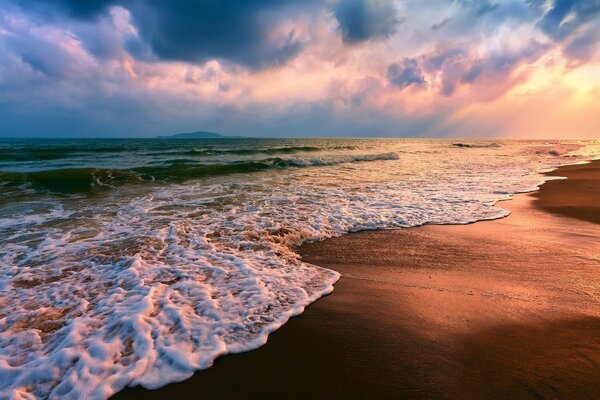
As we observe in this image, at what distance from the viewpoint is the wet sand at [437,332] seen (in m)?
2.58

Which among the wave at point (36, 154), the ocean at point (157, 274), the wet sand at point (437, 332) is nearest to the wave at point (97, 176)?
the ocean at point (157, 274)

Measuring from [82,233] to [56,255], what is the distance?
1.39 meters

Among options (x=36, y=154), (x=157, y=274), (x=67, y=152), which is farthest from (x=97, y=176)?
(x=67, y=152)

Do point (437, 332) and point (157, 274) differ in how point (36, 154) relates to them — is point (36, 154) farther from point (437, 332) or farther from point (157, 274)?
point (437, 332)

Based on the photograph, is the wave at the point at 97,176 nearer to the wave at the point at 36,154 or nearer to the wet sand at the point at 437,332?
the wet sand at the point at 437,332

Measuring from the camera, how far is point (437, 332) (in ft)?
10.9

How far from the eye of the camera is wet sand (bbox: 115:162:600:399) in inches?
102

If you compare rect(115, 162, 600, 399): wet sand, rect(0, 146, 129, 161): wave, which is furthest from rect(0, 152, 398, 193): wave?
rect(0, 146, 129, 161): wave

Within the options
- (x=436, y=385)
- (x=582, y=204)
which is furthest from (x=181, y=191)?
(x=582, y=204)

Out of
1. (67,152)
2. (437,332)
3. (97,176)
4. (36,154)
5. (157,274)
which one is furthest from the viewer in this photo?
(67,152)

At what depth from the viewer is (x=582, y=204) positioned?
31.2 feet

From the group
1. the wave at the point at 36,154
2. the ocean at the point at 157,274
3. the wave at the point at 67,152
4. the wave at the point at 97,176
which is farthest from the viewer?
the wave at the point at 67,152

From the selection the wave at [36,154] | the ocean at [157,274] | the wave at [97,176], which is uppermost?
the wave at [36,154]

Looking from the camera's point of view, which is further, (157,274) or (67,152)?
(67,152)
